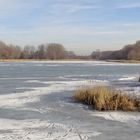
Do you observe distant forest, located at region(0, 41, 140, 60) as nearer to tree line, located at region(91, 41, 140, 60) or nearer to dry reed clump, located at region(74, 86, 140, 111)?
tree line, located at region(91, 41, 140, 60)

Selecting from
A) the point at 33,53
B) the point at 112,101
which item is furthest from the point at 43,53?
the point at 112,101

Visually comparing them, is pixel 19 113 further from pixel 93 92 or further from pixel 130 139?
pixel 130 139

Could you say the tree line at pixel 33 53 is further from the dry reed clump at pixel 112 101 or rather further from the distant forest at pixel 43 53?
the dry reed clump at pixel 112 101

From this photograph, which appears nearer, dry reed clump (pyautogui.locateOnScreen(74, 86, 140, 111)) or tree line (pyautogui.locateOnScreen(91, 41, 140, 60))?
dry reed clump (pyautogui.locateOnScreen(74, 86, 140, 111))

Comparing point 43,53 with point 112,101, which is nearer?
point 112,101

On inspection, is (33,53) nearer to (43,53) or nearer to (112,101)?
(43,53)

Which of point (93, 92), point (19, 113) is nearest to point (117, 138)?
point (19, 113)

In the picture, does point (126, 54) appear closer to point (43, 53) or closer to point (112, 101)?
point (43, 53)

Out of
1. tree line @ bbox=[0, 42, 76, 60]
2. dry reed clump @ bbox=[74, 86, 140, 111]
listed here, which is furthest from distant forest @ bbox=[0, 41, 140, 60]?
dry reed clump @ bbox=[74, 86, 140, 111]

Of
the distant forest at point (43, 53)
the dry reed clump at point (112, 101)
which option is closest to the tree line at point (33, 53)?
the distant forest at point (43, 53)

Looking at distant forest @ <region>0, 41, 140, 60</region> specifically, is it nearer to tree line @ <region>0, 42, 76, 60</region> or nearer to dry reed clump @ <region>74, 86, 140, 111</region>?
tree line @ <region>0, 42, 76, 60</region>

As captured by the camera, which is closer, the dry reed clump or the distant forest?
the dry reed clump

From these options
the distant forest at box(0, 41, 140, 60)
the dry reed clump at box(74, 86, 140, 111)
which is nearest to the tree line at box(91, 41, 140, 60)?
the distant forest at box(0, 41, 140, 60)

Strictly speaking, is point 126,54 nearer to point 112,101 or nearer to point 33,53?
point 33,53
